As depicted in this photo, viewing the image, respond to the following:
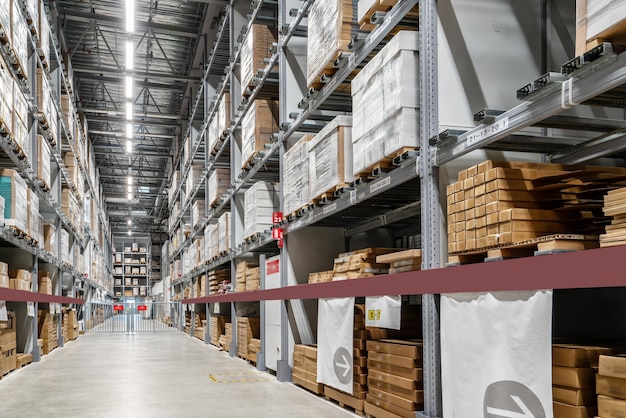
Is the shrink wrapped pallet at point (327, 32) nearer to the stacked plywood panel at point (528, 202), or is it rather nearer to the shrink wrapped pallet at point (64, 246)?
the stacked plywood panel at point (528, 202)

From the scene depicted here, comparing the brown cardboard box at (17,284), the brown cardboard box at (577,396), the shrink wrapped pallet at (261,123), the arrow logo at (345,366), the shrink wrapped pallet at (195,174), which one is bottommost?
the arrow logo at (345,366)

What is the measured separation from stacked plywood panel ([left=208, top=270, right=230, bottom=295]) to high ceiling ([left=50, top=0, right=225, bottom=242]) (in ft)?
20.5

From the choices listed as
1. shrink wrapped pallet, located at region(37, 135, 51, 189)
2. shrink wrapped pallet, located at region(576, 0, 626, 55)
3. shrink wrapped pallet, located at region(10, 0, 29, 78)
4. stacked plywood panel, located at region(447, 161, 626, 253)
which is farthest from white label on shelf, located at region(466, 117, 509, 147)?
shrink wrapped pallet, located at region(37, 135, 51, 189)

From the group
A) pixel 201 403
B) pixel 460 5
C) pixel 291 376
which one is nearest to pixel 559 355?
pixel 460 5

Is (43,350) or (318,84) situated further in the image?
(43,350)

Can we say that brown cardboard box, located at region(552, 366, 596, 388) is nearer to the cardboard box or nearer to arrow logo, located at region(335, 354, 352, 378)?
the cardboard box

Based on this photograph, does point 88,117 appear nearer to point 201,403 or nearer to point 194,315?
point 194,315

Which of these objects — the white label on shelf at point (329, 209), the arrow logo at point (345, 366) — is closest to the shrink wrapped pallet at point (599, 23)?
the white label on shelf at point (329, 209)

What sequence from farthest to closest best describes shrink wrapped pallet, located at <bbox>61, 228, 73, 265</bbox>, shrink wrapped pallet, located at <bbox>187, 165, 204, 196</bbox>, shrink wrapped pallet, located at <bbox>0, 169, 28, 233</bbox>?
1. shrink wrapped pallet, located at <bbox>187, 165, 204, 196</bbox>
2. shrink wrapped pallet, located at <bbox>61, 228, 73, 265</bbox>
3. shrink wrapped pallet, located at <bbox>0, 169, 28, 233</bbox>

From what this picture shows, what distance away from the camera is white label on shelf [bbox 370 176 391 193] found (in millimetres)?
5285

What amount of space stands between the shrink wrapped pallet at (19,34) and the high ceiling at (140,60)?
5.55 metres

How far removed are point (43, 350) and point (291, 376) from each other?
23.9 feet

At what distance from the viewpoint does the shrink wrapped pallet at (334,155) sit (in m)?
6.24

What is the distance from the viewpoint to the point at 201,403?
681 centimetres
